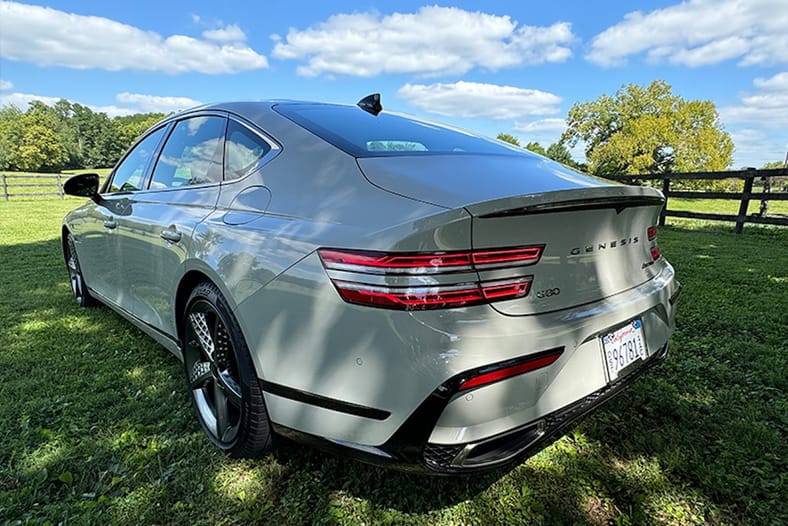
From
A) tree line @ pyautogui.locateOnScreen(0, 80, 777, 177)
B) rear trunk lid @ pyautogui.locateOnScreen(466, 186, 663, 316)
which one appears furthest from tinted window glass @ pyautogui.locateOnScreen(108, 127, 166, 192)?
tree line @ pyautogui.locateOnScreen(0, 80, 777, 177)

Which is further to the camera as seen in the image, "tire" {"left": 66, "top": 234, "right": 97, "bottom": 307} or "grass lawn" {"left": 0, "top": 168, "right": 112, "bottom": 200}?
"grass lawn" {"left": 0, "top": 168, "right": 112, "bottom": 200}

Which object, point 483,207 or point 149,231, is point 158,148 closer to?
point 149,231

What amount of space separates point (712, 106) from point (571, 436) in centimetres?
4581

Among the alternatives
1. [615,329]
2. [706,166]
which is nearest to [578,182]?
[615,329]

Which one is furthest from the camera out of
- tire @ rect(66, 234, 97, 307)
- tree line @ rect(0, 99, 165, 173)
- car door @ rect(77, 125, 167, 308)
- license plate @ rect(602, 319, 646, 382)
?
tree line @ rect(0, 99, 165, 173)

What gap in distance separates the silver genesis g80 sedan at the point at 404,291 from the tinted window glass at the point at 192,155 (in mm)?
46

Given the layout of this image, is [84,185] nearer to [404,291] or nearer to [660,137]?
[404,291]

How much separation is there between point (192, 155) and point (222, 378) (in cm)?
113

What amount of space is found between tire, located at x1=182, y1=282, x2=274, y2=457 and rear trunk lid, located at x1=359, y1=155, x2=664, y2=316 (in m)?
0.77

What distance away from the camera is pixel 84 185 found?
319 cm

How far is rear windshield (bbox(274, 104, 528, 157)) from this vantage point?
170 cm

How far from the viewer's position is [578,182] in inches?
61.3

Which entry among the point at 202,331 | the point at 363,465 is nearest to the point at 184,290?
the point at 202,331

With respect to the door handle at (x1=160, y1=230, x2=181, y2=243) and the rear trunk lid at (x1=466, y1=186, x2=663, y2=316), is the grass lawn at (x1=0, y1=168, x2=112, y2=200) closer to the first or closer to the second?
the door handle at (x1=160, y1=230, x2=181, y2=243)
